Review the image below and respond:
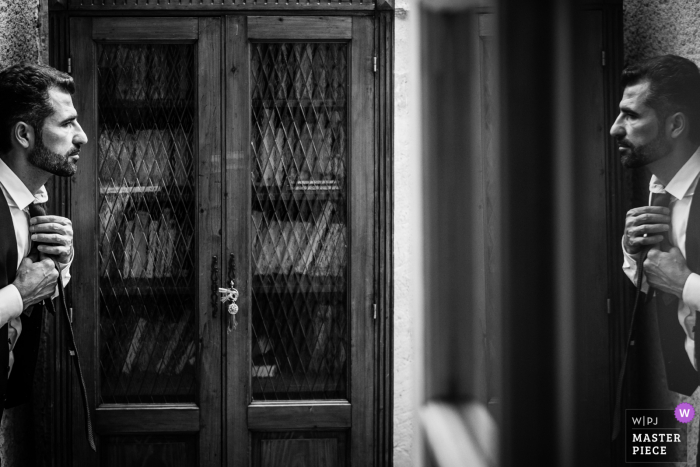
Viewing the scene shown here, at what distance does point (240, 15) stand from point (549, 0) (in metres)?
2.31

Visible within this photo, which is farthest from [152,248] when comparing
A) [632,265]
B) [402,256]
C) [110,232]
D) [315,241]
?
[632,265]

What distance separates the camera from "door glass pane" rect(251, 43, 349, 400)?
248 cm

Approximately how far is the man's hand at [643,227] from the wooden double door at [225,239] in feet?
3.67

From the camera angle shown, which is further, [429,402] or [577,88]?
[429,402]

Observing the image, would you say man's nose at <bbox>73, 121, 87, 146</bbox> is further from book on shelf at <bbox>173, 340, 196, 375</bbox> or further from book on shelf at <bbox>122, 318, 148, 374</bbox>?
book on shelf at <bbox>173, 340, 196, 375</bbox>

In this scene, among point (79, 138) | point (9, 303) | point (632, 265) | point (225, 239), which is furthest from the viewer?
point (225, 239)

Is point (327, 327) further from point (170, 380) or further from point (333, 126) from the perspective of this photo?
point (333, 126)

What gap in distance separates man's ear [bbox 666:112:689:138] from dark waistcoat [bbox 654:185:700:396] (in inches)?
→ 5.3

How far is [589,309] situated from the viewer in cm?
35

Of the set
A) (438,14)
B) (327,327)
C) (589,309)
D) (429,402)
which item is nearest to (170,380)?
(327,327)

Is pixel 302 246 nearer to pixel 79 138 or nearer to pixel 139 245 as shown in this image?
pixel 139 245

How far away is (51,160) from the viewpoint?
7.11 feet

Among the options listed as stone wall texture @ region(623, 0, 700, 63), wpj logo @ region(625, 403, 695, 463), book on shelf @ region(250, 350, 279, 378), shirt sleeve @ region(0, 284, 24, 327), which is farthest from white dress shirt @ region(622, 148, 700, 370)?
shirt sleeve @ region(0, 284, 24, 327)

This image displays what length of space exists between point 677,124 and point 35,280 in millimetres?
2076
